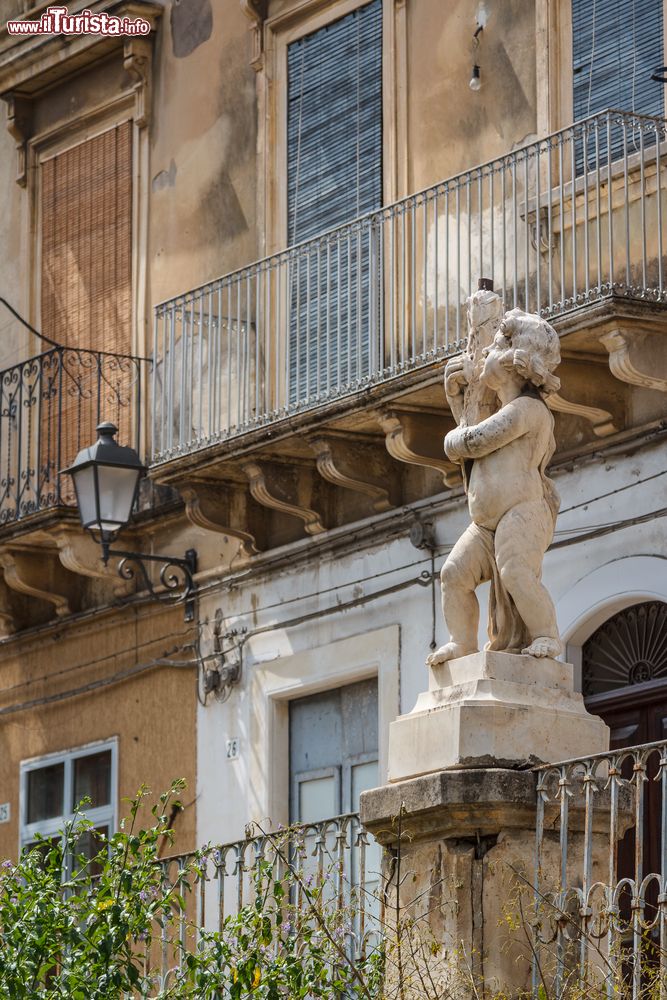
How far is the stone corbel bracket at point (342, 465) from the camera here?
45.2ft

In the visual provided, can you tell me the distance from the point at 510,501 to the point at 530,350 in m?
0.55

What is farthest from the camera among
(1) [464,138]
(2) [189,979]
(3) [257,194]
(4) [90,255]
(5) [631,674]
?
(4) [90,255]

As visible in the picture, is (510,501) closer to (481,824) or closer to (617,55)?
(481,824)

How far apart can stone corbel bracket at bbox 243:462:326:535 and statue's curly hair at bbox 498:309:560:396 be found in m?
5.28

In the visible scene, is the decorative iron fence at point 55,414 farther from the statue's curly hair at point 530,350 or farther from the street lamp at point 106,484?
the statue's curly hair at point 530,350

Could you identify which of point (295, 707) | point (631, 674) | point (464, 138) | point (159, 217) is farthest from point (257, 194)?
point (631, 674)

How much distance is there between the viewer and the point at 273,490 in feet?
46.9

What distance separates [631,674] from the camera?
12586mm

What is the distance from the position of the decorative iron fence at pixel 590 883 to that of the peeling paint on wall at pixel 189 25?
872cm

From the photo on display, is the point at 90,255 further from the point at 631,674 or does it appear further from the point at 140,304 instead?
the point at 631,674

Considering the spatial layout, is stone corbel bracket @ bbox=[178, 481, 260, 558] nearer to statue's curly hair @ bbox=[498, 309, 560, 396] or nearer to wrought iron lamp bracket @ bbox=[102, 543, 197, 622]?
wrought iron lamp bracket @ bbox=[102, 543, 197, 622]

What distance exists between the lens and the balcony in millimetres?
12305

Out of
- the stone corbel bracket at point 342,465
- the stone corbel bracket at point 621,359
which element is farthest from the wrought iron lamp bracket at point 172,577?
the stone corbel bracket at point 621,359

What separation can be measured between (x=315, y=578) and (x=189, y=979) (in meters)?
5.60
